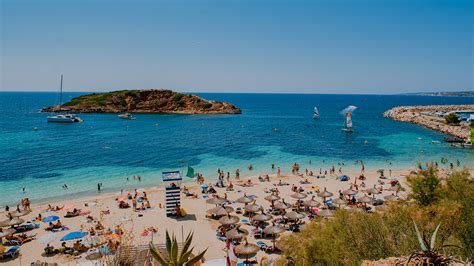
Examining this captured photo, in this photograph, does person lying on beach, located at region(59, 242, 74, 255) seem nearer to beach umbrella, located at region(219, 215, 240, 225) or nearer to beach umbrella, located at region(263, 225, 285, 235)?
beach umbrella, located at region(219, 215, 240, 225)

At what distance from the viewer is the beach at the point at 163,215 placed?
725 inches

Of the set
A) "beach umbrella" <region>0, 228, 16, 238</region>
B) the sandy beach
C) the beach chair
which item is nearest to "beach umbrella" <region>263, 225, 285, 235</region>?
the sandy beach

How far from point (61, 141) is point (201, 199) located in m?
40.8

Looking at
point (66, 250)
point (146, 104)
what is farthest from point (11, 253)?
point (146, 104)

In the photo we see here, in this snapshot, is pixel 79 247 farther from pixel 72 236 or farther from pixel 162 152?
pixel 162 152

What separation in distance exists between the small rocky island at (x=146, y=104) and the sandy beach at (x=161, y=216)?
83.3 metres

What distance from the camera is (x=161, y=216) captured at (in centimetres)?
2394

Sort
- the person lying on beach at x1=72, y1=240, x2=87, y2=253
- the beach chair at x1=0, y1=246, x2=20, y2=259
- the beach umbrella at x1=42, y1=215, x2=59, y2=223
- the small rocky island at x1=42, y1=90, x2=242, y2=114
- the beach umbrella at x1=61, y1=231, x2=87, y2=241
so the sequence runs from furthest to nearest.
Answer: the small rocky island at x1=42, y1=90, x2=242, y2=114 < the beach umbrella at x1=42, y1=215, x2=59, y2=223 < the beach umbrella at x1=61, y1=231, x2=87, y2=241 < the person lying on beach at x1=72, y1=240, x2=87, y2=253 < the beach chair at x1=0, y1=246, x2=20, y2=259

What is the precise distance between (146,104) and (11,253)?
103014 millimetres

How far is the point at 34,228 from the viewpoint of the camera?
2209cm

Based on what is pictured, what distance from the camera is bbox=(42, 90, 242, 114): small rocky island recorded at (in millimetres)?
114125

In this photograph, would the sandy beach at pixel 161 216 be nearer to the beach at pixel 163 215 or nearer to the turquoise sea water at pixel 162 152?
the beach at pixel 163 215

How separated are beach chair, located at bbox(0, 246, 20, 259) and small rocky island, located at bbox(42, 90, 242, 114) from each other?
97.1 meters

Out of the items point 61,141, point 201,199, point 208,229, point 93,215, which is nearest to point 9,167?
point 61,141
